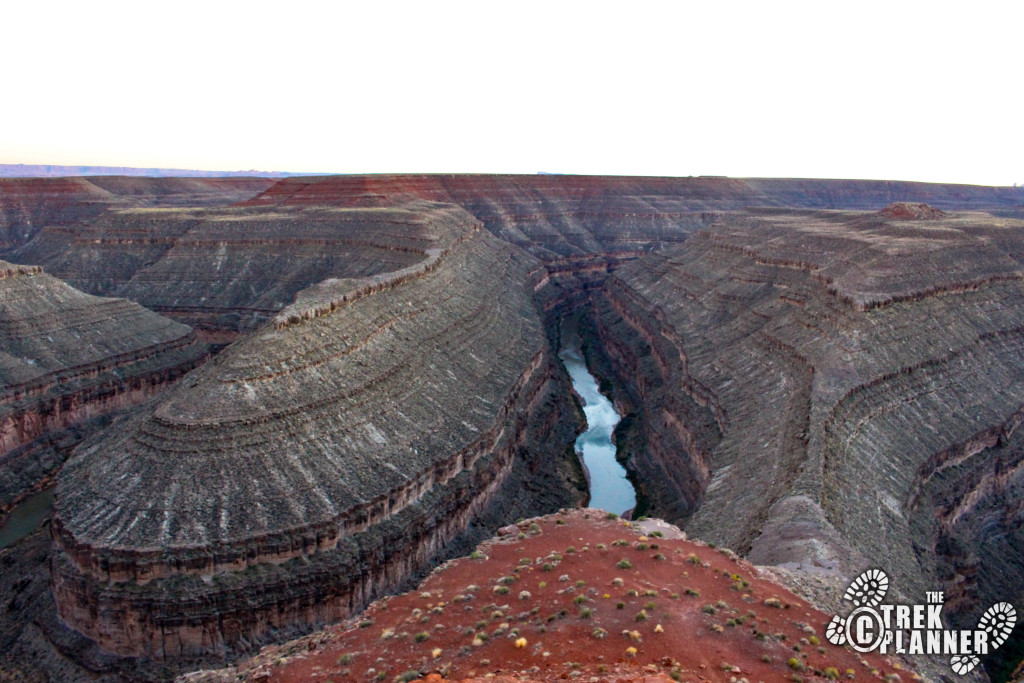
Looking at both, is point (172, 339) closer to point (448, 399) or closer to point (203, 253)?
point (203, 253)

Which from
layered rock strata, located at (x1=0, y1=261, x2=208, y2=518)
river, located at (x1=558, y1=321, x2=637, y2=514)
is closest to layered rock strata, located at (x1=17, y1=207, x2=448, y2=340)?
layered rock strata, located at (x1=0, y1=261, x2=208, y2=518)

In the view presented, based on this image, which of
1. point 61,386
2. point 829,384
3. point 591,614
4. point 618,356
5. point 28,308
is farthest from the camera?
point 618,356

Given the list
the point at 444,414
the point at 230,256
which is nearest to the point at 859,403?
the point at 444,414

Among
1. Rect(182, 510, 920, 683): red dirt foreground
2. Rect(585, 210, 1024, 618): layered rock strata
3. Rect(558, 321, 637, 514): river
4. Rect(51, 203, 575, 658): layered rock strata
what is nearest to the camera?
Rect(182, 510, 920, 683): red dirt foreground

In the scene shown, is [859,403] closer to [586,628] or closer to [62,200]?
[586,628]

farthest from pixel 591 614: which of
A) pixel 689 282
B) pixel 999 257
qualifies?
pixel 689 282

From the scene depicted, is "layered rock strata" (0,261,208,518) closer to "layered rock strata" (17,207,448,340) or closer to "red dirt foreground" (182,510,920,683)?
"layered rock strata" (17,207,448,340)
